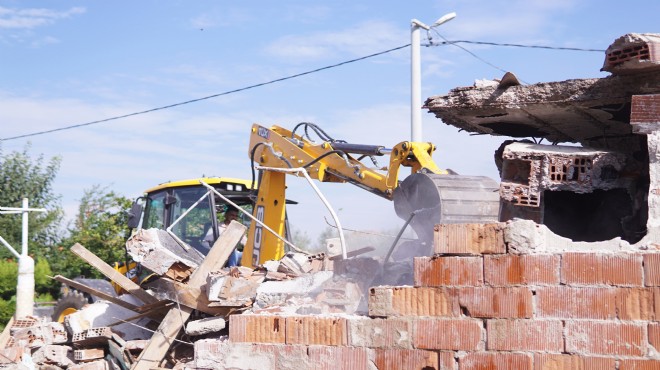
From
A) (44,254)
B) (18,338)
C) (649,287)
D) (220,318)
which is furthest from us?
(44,254)

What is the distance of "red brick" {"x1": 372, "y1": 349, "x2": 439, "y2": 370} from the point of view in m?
4.42

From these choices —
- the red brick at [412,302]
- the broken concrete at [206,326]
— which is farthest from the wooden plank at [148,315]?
the red brick at [412,302]

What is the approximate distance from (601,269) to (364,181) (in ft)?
17.5

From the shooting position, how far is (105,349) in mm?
7684

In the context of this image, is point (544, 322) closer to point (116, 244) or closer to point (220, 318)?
point (220, 318)

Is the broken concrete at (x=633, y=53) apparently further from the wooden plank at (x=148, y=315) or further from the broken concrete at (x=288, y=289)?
the wooden plank at (x=148, y=315)

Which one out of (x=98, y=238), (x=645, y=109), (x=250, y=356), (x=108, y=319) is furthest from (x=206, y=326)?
(x=98, y=238)

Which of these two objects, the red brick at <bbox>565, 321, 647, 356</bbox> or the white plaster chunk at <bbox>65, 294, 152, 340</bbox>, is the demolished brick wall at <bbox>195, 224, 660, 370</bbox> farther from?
the white plaster chunk at <bbox>65, 294, 152, 340</bbox>

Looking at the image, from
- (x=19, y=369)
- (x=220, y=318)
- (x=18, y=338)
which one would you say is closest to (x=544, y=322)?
(x=220, y=318)

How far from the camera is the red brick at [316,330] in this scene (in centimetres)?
472

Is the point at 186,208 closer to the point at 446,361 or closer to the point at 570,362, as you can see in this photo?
the point at 446,361

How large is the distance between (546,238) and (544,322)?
1.41 feet

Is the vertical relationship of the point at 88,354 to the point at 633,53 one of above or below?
below

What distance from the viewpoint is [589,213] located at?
4.98 m
